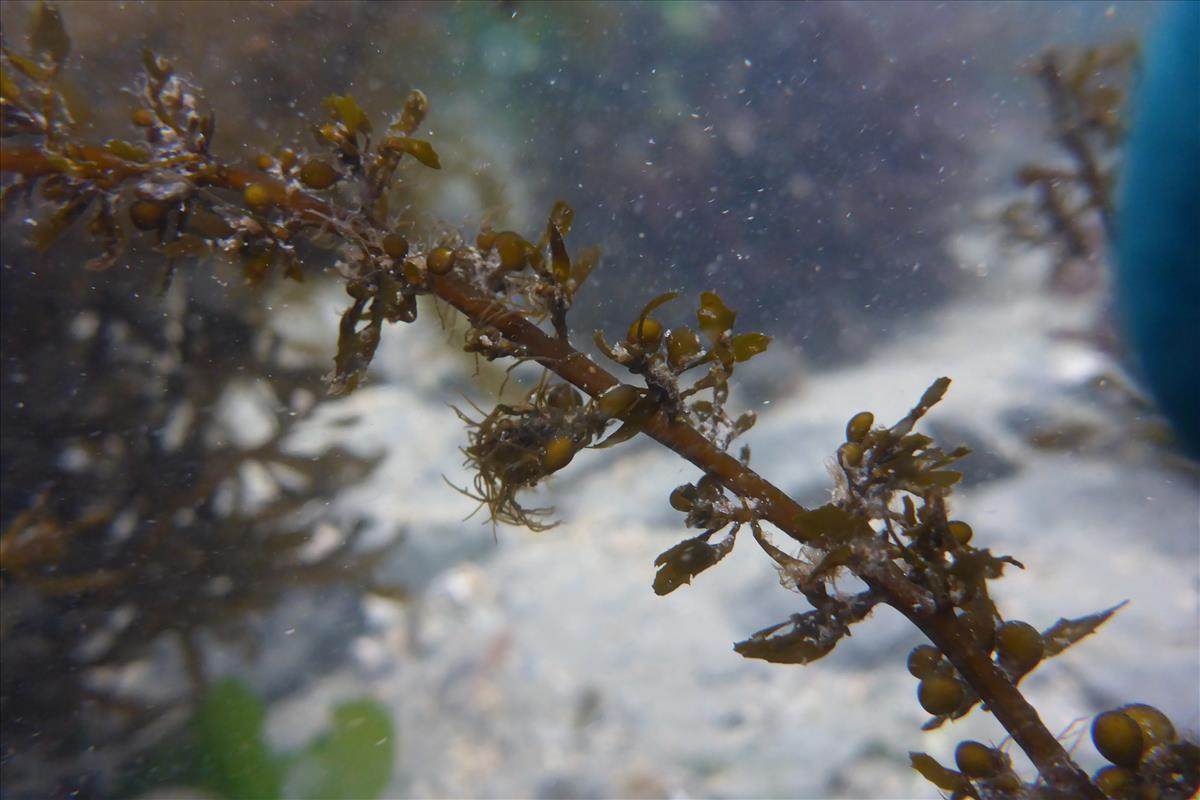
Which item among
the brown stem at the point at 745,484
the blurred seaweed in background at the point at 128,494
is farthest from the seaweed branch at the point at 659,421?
the blurred seaweed in background at the point at 128,494

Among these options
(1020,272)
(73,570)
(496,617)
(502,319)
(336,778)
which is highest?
(1020,272)

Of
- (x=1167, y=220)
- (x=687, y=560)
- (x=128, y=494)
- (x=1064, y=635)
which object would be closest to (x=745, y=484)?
(x=687, y=560)

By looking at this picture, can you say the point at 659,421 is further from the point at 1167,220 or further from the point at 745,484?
the point at 1167,220

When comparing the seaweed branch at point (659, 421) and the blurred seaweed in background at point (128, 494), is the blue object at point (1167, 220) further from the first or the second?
the blurred seaweed in background at point (128, 494)

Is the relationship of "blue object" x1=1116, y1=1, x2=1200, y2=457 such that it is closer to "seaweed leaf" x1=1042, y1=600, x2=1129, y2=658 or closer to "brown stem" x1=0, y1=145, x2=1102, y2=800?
"seaweed leaf" x1=1042, y1=600, x2=1129, y2=658

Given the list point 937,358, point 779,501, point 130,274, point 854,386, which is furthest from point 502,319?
point 937,358

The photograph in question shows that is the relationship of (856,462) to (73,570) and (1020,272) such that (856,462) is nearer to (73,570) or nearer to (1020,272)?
(73,570)
